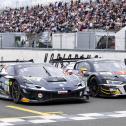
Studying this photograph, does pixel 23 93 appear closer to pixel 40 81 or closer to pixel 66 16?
pixel 40 81

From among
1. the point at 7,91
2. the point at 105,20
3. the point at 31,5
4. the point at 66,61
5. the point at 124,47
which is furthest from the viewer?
the point at 31,5

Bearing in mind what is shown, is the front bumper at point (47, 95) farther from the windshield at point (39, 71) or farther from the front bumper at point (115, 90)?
the front bumper at point (115, 90)

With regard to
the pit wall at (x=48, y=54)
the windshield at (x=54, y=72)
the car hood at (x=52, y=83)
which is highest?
the pit wall at (x=48, y=54)

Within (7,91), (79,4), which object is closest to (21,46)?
(79,4)

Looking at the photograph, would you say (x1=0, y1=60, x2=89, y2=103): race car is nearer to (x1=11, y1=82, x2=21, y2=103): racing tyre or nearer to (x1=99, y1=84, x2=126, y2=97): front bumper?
(x1=11, y1=82, x2=21, y2=103): racing tyre

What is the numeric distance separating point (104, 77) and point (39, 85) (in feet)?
9.49

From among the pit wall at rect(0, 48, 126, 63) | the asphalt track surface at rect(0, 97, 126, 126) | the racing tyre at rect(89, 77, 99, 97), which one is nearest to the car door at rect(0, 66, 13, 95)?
the asphalt track surface at rect(0, 97, 126, 126)

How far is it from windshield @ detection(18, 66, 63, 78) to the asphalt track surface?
96cm

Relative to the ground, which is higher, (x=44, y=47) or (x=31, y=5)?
(x=31, y=5)

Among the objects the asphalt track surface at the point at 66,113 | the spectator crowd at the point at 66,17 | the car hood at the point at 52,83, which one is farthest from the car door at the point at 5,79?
the spectator crowd at the point at 66,17

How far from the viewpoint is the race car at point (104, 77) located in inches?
599

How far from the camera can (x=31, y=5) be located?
4900cm

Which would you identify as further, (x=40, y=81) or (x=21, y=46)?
(x=21, y=46)

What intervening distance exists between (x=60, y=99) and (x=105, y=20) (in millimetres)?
21311
